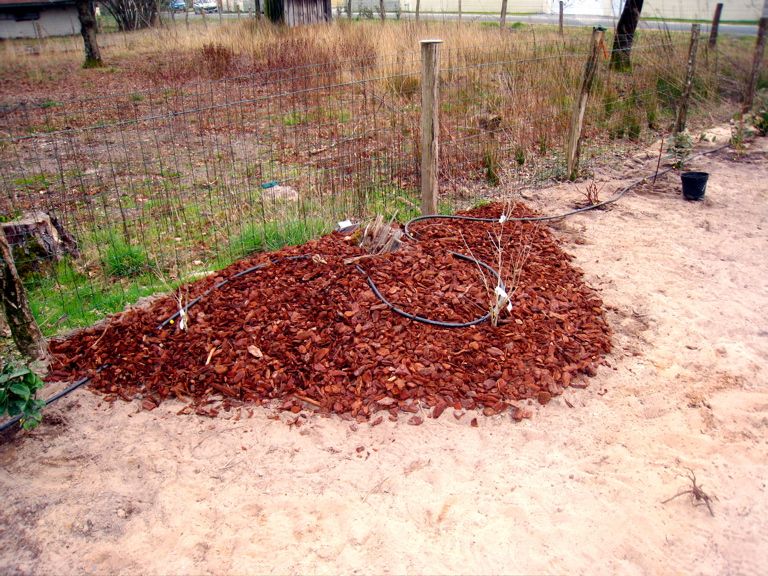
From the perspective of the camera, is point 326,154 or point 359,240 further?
point 326,154

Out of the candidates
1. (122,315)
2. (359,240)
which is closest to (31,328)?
(122,315)

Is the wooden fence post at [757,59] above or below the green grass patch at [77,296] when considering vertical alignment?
above

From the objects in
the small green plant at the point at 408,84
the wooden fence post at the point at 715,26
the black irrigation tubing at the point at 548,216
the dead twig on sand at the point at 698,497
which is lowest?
the dead twig on sand at the point at 698,497

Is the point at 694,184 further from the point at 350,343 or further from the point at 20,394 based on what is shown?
the point at 20,394

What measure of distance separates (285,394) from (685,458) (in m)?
2.01

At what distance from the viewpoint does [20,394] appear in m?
2.89

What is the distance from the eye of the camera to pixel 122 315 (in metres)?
4.01

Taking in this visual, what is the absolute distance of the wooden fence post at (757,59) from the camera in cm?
876

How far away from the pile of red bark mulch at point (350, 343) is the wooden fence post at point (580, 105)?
2593 millimetres

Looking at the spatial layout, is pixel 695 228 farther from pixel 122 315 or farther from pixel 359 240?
pixel 122 315

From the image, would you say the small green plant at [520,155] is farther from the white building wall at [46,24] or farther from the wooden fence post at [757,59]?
the white building wall at [46,24]

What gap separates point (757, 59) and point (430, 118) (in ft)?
21.6

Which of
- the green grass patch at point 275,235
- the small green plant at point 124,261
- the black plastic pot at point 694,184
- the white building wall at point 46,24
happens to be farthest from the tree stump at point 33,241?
the white building wall at point 46,24

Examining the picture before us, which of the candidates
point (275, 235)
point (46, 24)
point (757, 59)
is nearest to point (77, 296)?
point (275, 235)
